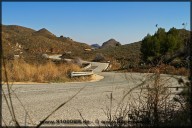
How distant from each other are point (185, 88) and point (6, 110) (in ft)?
18.4

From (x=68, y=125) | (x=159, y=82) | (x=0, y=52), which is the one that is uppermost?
(x=0, y=52)

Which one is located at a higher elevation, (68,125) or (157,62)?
(157,62)

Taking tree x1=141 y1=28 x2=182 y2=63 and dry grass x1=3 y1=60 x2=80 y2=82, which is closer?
dry grass x1=3 y1=60 x2=80 y2=82

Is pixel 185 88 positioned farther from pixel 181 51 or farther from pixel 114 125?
pixel 114 125

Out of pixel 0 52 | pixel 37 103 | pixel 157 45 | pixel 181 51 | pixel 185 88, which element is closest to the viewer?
pixel 0 52

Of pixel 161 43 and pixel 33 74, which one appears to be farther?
pixel 161 43

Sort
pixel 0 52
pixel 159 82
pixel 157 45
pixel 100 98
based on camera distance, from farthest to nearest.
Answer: pixel 157 45
pixel 100 98
pixel 159 82
pixel 0 52

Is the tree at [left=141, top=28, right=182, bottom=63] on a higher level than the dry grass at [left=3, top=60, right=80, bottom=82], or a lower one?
higher

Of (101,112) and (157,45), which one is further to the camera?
(157,45)

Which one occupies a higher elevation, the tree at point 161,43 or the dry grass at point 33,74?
the tree at point 161,43

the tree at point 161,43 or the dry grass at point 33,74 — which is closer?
the dry grass at point 33,74

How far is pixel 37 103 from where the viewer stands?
10.1 meters

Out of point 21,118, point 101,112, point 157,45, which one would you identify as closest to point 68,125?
point 21,118

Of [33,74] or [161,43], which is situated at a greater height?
[161,43]
